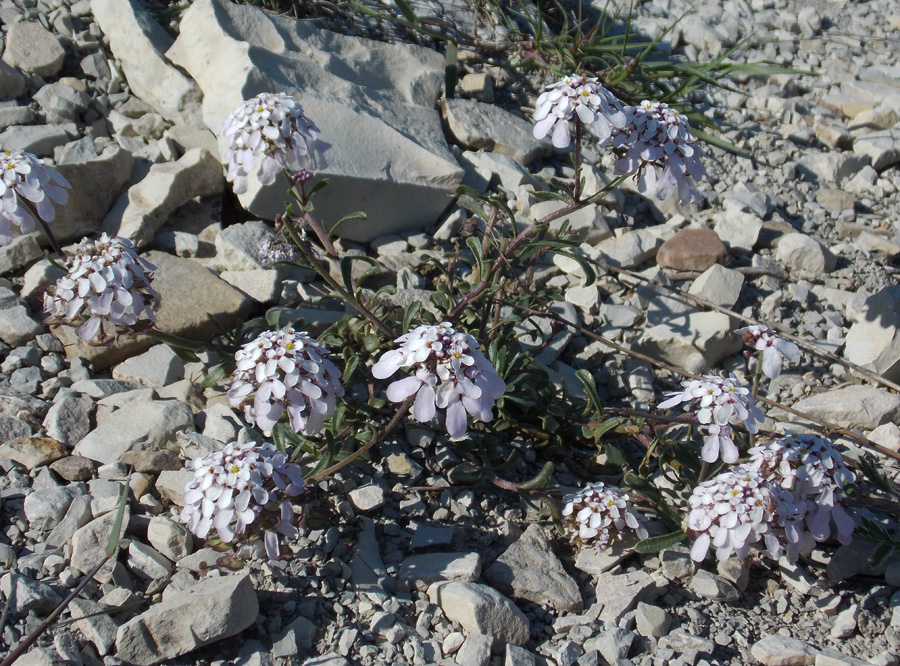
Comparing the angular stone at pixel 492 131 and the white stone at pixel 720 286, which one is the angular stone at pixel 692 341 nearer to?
the white stone at pixel 720 286

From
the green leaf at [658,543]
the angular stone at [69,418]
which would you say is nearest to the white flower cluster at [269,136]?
the angular stone at [69,418]

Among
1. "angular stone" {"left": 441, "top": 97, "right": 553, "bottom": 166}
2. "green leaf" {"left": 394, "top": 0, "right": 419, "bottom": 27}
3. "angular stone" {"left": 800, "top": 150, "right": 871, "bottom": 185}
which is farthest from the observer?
"green leaf" {"left": 394, "top": 0, "right": 419, "bottom": 27}

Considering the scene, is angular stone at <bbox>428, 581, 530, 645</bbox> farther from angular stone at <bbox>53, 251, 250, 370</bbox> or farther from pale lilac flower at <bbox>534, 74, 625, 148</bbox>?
angular stone at <bbox>53, 251, 250, 370</bbox>

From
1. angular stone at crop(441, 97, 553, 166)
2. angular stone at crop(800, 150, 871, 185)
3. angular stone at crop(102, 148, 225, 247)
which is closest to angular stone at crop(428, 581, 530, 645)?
angular stone at crop(102, 148, 225, 247)

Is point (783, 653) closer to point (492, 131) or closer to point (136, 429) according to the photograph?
point (136, 429)

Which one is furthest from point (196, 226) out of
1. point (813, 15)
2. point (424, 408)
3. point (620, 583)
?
point (813, 15)

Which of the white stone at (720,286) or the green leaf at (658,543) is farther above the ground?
the white stone at (720,286)
